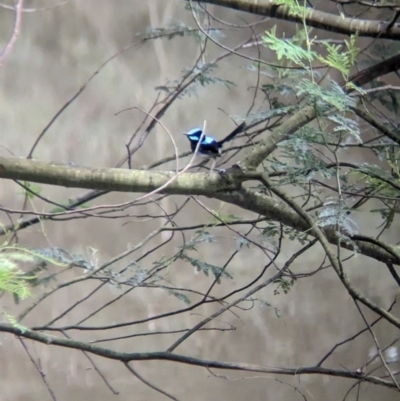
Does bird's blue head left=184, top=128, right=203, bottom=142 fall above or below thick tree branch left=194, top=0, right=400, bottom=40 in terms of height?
below

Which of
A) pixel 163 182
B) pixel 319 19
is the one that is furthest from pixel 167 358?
pixel 319 19

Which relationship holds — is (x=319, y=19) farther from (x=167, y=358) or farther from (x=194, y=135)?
Result: (x=167, y=358)

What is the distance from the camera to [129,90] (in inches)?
72.2

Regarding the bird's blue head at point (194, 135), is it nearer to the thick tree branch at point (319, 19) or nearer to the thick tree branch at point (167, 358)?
the thick tree branch at point (319, 19)

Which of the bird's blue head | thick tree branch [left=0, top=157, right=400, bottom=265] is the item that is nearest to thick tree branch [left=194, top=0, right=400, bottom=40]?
the bird's blue head

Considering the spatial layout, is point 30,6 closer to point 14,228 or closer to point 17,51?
point 17,51

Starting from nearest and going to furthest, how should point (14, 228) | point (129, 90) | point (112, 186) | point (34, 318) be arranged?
point (112, 186)
point (14, 228)
point (34, 318)
point (129, 90)

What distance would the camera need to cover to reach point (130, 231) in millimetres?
1806

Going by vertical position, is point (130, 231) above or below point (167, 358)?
above

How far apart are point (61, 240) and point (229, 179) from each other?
1.06 metres

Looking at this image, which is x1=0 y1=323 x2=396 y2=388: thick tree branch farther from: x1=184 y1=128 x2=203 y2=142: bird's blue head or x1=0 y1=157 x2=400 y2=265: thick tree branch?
x1=184 y1=128 x2=203 y2=142: bird's blue head

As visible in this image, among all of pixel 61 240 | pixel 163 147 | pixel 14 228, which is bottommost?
pixel 14 228

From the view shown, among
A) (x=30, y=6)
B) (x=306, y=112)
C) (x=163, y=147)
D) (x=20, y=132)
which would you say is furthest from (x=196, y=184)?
(x=30, y=6)

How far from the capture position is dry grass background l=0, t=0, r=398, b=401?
5.68 ft
